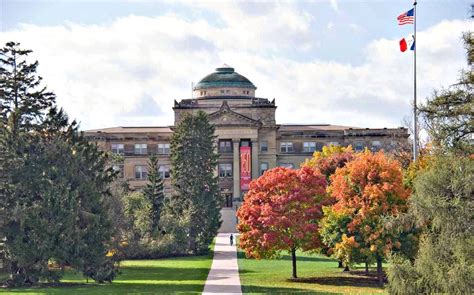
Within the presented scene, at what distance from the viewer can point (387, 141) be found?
413 feet

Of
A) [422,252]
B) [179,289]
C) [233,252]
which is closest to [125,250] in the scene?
[233,252]

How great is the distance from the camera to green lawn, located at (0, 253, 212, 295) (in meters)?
48.4

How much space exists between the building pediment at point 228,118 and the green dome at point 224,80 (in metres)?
11.1

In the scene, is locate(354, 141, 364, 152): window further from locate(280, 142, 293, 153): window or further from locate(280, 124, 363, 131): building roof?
locate(280, 142, 293, 153): window

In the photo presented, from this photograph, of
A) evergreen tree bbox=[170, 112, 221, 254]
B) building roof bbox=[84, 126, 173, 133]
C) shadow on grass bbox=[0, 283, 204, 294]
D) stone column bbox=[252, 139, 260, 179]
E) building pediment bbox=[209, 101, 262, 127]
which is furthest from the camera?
building roof bbox=[84, 126, 173, 133]

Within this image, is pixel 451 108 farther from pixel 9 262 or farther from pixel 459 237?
pixel 9 262

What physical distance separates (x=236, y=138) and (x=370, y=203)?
237 feet

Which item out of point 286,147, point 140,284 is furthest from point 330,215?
point 286,147

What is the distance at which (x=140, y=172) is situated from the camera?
129875mm

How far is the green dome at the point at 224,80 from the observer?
133750 millimetres

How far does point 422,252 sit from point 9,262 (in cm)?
2432

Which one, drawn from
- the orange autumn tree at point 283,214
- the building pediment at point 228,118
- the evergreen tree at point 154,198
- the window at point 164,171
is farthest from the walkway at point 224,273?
the window at point 164,171

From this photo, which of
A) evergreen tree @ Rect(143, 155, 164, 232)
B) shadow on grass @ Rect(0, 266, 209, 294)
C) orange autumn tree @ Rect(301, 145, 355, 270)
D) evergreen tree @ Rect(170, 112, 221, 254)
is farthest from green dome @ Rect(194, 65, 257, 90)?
shadow on grass @ Rect(0, 266, 209, 294)

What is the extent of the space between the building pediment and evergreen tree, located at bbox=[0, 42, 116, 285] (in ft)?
221
